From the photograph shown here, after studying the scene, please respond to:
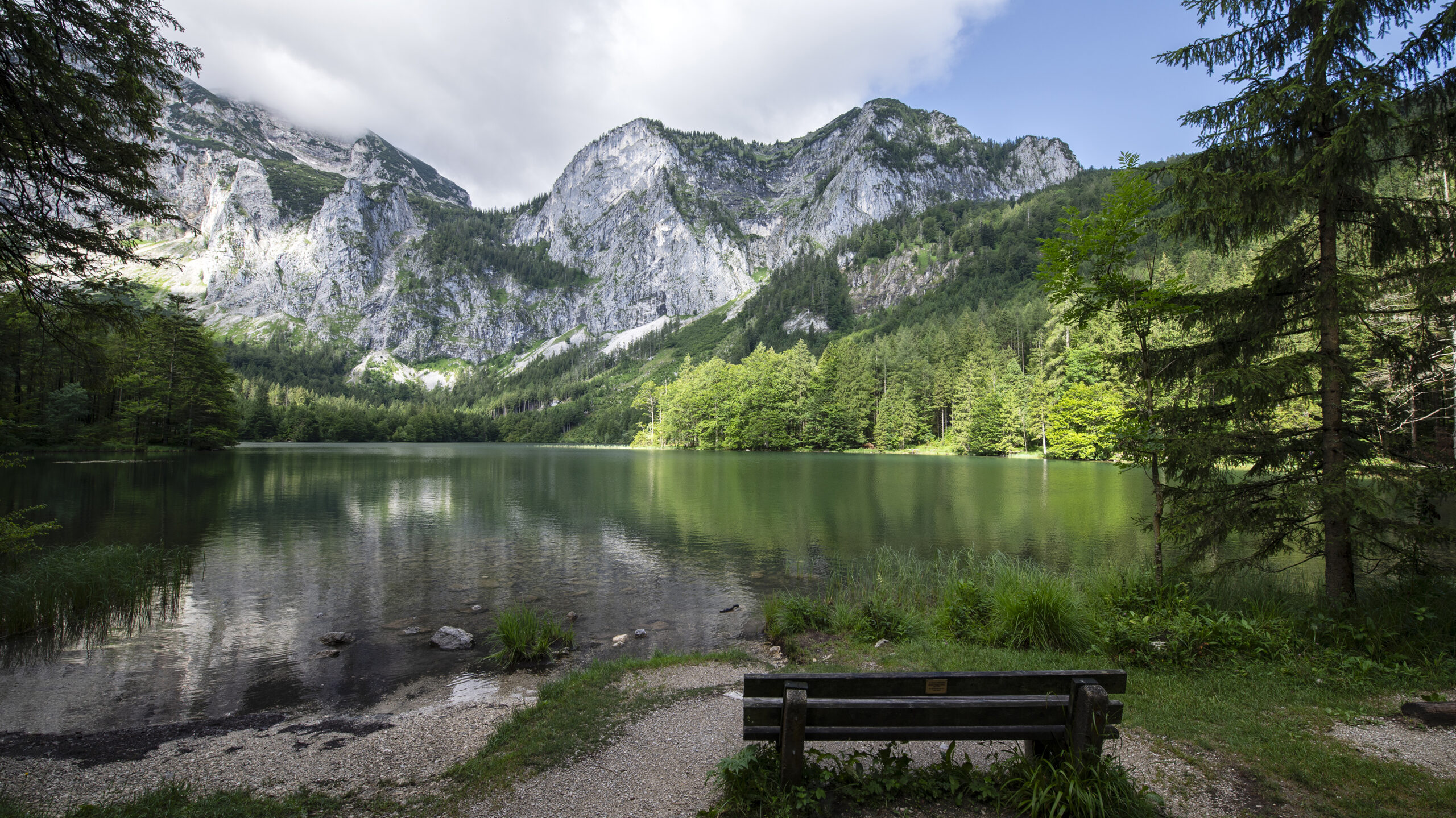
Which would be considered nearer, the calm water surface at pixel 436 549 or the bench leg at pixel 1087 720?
the bench leg at pixel 1087 720

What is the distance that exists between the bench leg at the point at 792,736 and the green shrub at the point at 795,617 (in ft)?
21.8

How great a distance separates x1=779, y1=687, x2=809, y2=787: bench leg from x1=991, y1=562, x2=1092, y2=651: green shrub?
5.99m

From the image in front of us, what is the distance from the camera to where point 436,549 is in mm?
19172

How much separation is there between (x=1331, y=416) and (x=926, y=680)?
8.18 m

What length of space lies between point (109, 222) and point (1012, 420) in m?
75.7

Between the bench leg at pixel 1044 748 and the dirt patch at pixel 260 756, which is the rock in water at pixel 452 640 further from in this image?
the bench leg at pixel 1044 748

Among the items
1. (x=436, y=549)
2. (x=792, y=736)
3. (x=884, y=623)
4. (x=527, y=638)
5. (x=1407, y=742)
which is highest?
(x=792, y=736)

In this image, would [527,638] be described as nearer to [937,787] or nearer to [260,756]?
[260,756]

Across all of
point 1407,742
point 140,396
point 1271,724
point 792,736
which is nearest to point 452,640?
point 792,736

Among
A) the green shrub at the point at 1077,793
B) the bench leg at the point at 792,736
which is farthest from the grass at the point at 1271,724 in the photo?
the bench leg at the point at 792,736

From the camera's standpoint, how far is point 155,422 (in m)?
55.7

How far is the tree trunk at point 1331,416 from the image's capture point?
761 centimetres

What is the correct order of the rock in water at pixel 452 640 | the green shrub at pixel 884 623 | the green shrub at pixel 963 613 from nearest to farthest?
the green shrub at pixel 963 613
the green shrub at pixel 884 623
the rock in water at pixel 452 640

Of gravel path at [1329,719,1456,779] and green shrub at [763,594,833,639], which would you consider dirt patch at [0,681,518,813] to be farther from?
gravel path at [1329,719,1456,779]
